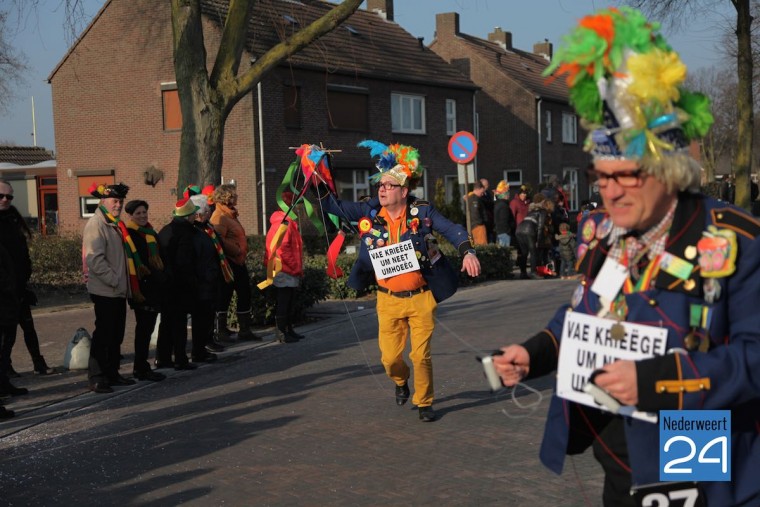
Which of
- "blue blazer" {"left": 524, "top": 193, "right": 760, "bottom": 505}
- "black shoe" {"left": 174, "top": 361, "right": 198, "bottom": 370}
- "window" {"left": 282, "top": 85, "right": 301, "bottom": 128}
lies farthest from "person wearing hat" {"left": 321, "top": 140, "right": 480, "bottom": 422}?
"window" {"left": 282, "top": 85, "right": 301, "bottom": 128}

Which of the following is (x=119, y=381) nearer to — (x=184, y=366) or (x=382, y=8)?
(x=184, y=366)

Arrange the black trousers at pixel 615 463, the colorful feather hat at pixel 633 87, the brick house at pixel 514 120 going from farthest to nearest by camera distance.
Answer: the brick house at pixel 514 120 → the black trousers at pixel 615 463 → the colorful feather hat at pixel 633 87

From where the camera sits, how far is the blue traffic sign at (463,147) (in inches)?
733

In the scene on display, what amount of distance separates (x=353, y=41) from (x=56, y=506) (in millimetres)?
31584

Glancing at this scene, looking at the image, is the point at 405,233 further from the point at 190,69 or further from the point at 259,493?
the point at 190,69

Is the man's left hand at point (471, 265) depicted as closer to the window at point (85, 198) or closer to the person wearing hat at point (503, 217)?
the person wearing hat at point (503, 217)

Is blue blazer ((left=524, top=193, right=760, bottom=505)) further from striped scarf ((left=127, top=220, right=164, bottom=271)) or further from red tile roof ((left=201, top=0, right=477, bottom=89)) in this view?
red tile roof ((left=201, top=0, right=477, bottom=89))

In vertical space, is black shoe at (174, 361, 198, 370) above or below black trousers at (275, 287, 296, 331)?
below

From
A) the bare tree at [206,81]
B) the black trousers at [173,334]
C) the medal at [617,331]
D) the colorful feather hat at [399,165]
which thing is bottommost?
the black trousers at [173,334]

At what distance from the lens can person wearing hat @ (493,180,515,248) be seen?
20.2 m

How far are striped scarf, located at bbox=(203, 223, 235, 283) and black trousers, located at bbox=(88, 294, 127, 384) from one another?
1.81m

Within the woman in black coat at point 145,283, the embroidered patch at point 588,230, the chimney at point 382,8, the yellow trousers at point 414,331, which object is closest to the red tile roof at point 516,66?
the chimney at point 382,8

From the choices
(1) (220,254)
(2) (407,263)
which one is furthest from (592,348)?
(1) (220,254)

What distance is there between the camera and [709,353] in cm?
265
